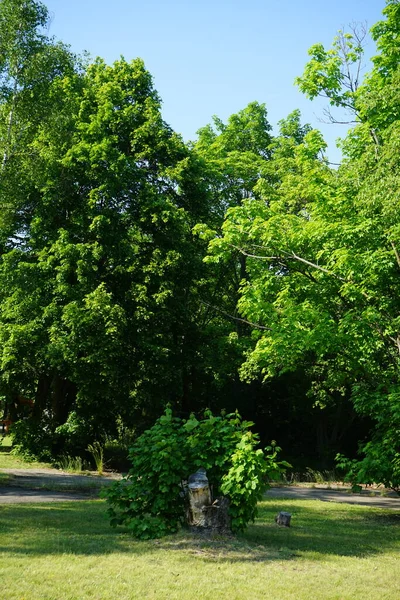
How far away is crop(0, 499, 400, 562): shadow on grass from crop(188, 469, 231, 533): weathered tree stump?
0.20 metres

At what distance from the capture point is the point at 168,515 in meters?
8.98

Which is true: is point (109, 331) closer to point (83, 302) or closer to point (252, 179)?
point (83, 302)

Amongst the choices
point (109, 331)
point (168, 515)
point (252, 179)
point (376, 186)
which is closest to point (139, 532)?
point (168, 515)

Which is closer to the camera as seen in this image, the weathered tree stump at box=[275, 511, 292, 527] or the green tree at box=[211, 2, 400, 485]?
the weathered tree stump at box=[275, 511, 292, 527]

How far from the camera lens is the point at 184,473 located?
891cm

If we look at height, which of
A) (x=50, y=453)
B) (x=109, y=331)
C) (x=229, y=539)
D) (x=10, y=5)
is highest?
(x=10, y=5)

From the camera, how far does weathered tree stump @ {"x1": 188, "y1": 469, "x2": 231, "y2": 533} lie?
8703 mm

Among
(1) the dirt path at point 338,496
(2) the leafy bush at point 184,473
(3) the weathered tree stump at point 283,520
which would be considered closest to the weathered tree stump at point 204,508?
(2) the leafy bush at point 184,473

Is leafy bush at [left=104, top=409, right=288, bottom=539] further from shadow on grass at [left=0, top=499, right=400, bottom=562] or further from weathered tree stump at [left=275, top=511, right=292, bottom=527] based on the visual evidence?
weathered tree stump at [left=275, top=511, right=292, bottom=527]

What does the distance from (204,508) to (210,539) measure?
0.42 m

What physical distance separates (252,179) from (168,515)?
22.7 m

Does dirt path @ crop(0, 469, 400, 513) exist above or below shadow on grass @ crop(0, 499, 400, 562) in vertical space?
above

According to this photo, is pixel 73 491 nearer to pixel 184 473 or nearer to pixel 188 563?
pixel 184 473

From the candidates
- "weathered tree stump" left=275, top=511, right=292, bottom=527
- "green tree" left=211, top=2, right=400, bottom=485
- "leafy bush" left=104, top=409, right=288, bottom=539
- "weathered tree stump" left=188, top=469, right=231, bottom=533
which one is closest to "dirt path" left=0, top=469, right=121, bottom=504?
"weathered tree stump" left=275, top=511, right=292, bottom=527
